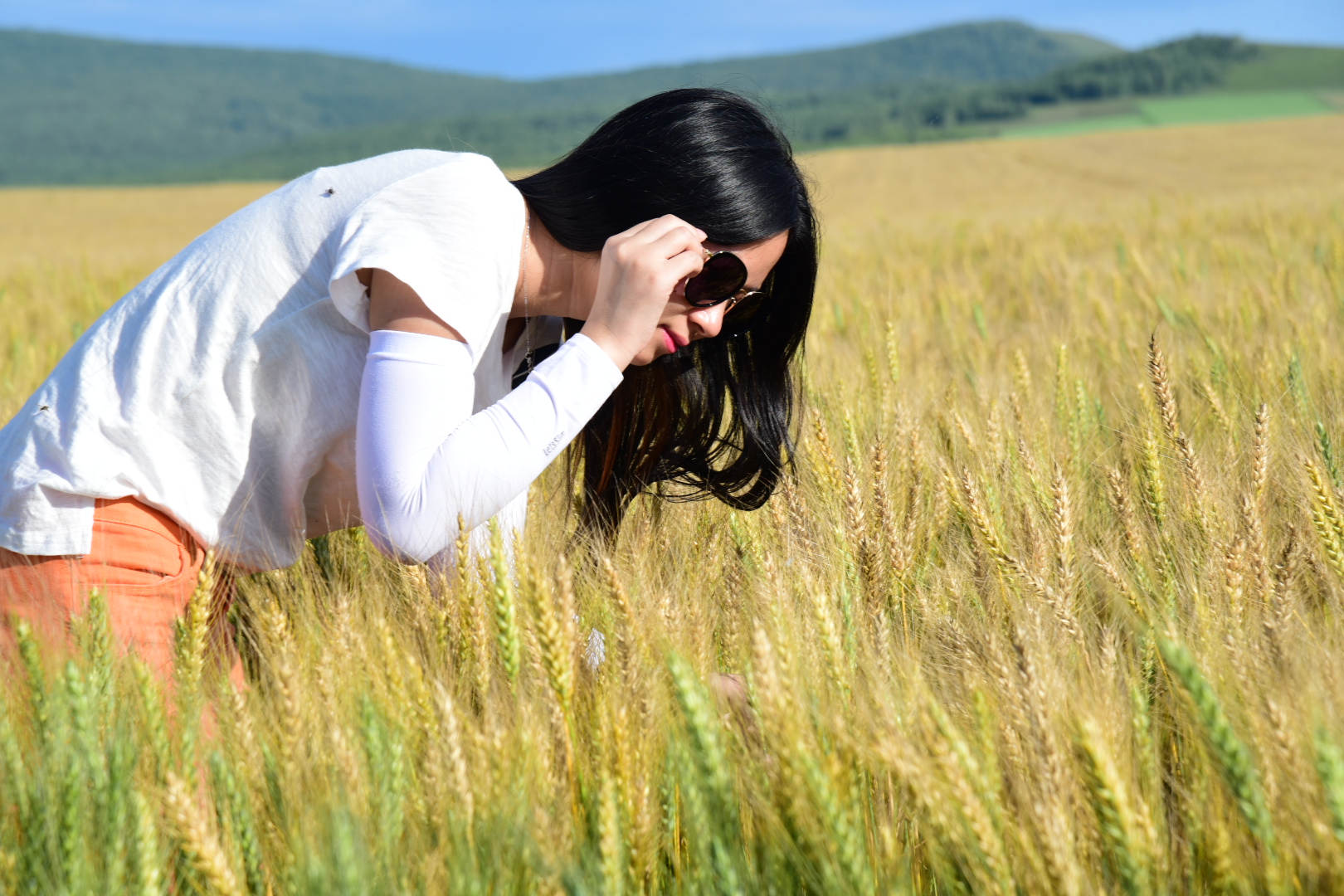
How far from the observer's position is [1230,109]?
3925cm

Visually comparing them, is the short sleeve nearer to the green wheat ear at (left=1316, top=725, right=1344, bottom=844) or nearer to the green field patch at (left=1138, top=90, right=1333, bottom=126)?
the green wheat ear at (left=1316, top=725, right=1344, bottom=844)

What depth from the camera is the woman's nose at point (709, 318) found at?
4.43ft

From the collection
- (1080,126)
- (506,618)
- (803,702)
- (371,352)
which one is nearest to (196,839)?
(506,618)

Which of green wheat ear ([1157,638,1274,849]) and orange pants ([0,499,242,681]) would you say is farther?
orange pants ([0,499,242,681])

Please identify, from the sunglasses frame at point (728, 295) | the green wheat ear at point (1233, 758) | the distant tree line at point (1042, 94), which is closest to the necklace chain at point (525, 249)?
the sunglasses frame at point (728, 295)

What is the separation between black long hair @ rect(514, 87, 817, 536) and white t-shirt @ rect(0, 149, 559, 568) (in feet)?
0.41

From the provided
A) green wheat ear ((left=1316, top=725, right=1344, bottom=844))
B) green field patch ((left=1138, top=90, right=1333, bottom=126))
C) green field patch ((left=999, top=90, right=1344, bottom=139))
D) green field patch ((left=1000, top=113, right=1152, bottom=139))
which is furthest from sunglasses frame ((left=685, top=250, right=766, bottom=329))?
green field patch ((left=1138, top=90, right=1333, bottom=126))

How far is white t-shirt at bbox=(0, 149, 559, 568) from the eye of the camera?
1265 mm

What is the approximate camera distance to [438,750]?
872mm

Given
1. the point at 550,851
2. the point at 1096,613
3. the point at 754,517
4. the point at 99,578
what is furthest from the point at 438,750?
the point at 1096,613

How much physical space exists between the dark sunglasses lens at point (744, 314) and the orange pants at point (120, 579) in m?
0.86

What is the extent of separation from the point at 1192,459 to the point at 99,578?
149 cm

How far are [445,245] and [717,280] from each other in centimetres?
36

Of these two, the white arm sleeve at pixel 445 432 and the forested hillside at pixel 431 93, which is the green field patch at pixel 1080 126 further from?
the white arm sleeve at pixel 445 432
